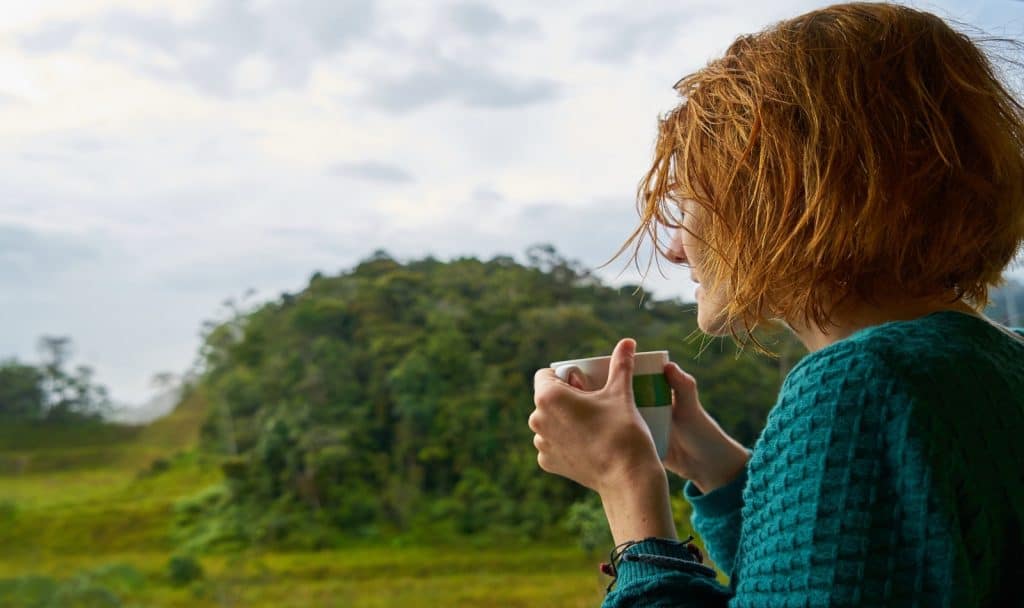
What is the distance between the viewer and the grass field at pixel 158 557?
156 centimetres

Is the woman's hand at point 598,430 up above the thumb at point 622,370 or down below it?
below

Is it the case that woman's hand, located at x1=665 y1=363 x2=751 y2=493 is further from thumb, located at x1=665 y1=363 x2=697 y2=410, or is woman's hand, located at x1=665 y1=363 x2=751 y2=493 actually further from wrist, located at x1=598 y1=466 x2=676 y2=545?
wrist, located at x1=598 y1=466 x2=676 y2=545

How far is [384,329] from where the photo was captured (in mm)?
1755

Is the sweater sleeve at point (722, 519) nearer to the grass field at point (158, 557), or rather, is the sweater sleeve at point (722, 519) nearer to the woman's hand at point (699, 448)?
the woman's hand at point (699, 448)

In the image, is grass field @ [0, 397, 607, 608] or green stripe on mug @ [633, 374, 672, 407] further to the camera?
grass field @ [0, 397, 607, 608]

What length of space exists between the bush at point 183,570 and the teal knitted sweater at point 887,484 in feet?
4.06

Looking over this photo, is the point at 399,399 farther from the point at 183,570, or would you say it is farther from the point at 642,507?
the point at 642,507

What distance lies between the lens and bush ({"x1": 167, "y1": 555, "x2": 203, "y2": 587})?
5.57ft

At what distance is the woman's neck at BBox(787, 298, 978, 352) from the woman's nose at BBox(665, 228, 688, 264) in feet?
0.48

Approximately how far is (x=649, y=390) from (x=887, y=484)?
0.85ft

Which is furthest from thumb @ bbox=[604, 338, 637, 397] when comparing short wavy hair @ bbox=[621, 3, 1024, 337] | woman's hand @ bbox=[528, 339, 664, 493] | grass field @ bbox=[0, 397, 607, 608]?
grass field @ bbox=[0, 397, 607, 608]

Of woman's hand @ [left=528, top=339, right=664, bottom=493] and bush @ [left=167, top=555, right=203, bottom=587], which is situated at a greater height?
woman's hand @ [left=528, top=339, right=664, bottom=493]

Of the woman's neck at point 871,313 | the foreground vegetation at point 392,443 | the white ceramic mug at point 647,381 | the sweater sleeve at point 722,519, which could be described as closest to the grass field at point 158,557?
the foreground vegetation at point 392,443

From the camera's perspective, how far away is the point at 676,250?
902 millimetres
